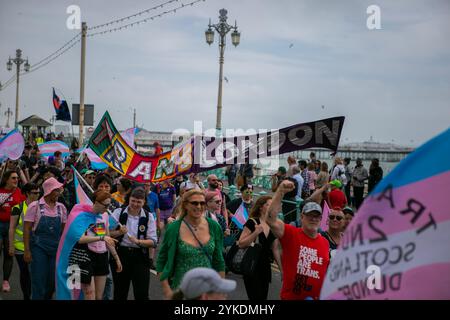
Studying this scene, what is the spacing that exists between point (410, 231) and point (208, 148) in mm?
6268

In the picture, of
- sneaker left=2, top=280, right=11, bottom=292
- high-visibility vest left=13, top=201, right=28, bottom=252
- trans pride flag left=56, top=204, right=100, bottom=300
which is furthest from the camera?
sneaker left=2, top=280, right=11, bottom=292

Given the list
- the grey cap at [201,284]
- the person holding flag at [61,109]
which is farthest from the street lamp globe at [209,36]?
the grey cap at [201,284]

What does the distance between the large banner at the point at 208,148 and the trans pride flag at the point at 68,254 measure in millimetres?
2256

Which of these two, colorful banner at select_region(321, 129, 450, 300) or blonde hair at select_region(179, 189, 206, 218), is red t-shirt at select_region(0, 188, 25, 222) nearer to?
blonde hair at select_region(179, 189, 206, 218)

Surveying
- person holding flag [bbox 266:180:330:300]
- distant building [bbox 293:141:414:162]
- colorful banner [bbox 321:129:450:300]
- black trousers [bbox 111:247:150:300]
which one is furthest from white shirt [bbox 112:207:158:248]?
distant building [bbox 293:141:414:162]

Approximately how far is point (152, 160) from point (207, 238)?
18.4ft

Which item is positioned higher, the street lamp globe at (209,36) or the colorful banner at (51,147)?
the street lamp globe at (209,36)

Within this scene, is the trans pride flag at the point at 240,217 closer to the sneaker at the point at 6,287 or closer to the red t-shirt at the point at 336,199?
the red t-shirt at the point at 336,199

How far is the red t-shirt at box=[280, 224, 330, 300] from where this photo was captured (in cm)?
568

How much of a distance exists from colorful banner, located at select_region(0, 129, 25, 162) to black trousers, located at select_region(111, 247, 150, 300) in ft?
20.8

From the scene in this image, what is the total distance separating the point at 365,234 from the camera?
387 centimetres

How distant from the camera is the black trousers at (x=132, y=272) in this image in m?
7.28

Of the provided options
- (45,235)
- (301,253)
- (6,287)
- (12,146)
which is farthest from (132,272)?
(12,146)
